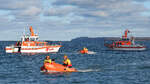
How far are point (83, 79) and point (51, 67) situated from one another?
279 inches

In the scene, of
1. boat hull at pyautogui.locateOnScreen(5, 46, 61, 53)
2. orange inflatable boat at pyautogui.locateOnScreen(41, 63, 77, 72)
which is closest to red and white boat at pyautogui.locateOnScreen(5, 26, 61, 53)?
boat hull at pyautogui.locateOnScreen(5, 46, 61, 53)

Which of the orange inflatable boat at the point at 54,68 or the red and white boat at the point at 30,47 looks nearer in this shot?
the orange inflatable boat at the point at 54,68

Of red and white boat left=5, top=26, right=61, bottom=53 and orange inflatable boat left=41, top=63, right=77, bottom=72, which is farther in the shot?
red and white boat left=5, top=26, right=61, bottom=53

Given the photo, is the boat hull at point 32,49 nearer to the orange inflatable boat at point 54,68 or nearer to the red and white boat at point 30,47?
the red and white boat at point 30,47

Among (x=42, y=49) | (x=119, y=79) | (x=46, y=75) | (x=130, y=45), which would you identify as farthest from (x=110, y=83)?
(x=130, y=45)

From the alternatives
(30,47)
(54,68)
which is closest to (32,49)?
(30,47)

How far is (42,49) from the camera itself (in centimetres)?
10562

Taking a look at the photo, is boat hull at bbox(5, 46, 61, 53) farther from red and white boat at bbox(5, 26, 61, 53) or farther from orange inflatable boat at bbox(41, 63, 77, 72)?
orange inflatable boat at bbox(41, 63, 77, 72)

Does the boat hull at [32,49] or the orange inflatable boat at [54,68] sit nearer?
the orange inflatable boat at [54,68]

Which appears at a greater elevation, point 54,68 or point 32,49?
point 54,68

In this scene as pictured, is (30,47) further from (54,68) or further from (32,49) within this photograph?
(54,68)

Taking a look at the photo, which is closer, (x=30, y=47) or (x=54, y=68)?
(x=54, y=68)

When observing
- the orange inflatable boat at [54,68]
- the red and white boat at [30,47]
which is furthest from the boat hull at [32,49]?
the orange inflatable boat at [54,68]

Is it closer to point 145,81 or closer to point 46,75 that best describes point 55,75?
point 46,75
